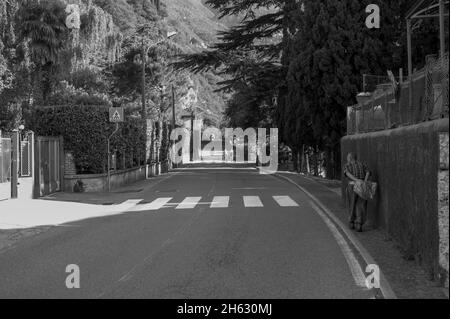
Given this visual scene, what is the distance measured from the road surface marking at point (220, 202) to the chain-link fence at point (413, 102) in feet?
15.2

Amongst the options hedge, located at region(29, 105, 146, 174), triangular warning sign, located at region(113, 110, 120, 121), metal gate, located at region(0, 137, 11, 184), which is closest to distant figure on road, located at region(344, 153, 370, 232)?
metal gate, located at region(0, 137, 11, 184)

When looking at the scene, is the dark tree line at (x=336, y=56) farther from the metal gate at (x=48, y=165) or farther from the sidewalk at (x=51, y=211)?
the metal gate at (x=48, y=165)

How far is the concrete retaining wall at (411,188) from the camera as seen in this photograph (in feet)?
25.7

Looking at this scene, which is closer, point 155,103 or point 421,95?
point 421,95

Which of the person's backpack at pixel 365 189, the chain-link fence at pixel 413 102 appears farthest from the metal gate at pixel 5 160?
the person's backpack at pixel 365 189

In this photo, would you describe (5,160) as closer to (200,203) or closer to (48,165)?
(48,165)

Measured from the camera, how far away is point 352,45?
25.5 metres

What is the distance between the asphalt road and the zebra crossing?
1.12 meters

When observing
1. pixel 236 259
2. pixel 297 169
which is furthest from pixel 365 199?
pixel 297 169

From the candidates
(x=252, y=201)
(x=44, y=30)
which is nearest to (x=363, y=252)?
(x=252, y=201)

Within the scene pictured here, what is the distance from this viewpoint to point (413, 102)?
10.7 meters

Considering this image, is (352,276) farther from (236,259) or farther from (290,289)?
(236,259)

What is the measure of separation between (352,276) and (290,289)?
1.13 meters

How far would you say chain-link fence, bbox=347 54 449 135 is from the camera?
9023 mm
